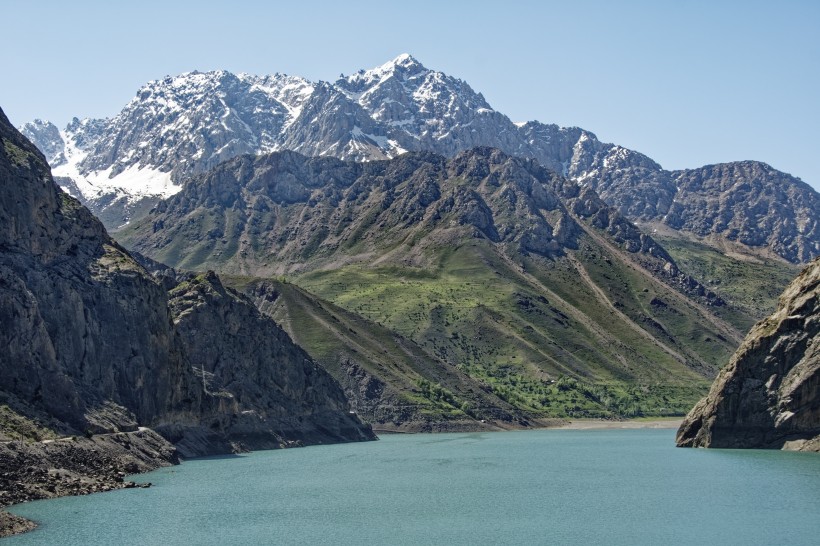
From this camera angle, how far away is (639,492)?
124m

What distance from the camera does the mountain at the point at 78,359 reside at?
399ft

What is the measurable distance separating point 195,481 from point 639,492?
57.7 meters

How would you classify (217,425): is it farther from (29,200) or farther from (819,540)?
(819,540)

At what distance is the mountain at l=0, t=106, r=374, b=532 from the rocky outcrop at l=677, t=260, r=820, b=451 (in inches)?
3516

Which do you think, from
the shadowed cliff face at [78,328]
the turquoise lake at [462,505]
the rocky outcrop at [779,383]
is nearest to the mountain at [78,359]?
the shadowed cliff face at [78,328]

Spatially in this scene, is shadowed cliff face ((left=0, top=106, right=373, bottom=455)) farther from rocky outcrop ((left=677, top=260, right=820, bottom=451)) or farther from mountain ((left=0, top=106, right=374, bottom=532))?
rocky outcrop ((left=677, top=260, right=820, bottom=451))

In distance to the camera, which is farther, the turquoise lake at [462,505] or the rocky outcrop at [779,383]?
the rocky outcrop at [779,383]

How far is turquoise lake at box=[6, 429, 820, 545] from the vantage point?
93250mm

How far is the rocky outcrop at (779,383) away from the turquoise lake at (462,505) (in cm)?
383

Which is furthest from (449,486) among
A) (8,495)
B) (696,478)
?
(8,495)

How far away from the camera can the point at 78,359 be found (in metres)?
150

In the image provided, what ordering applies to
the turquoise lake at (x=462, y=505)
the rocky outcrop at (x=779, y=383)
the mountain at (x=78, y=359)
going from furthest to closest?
the rocky outcrop at (x=779, y=383)
the mountain at (x=78, y=359)
the turquoise lake at (x=462, y=505)

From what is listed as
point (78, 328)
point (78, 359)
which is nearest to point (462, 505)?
point (78, 359)

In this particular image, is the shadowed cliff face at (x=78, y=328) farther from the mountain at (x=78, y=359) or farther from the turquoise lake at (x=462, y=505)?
the turquoise lake at (x=462, y=505)
